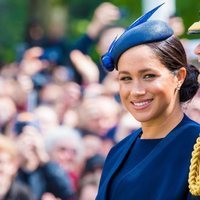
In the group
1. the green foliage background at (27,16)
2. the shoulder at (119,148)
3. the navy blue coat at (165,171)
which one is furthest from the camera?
the green foliage background at (27,16)

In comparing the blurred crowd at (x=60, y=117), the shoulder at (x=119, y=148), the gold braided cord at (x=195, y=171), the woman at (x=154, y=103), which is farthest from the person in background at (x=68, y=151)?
the gold braided cord at (x=195, y=171)

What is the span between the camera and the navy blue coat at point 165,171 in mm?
3207

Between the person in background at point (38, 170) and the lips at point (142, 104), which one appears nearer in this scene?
the lips at point (142, 104)

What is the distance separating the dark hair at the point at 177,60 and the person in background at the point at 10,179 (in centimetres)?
342

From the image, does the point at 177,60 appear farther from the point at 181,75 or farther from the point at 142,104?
the point at 142,104

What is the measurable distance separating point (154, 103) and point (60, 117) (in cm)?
393

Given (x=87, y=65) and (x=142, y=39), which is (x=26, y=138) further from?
(x=142, y=39)

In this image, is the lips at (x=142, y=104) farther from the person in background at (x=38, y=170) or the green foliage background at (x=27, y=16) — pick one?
the green foliage background at (x=27, y=16)

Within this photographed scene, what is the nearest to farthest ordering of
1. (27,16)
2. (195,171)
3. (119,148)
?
(195,171) < (119,148) < (27,16)

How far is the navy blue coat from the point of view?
10.5ft

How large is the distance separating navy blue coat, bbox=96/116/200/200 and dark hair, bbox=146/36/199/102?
0.40 feet

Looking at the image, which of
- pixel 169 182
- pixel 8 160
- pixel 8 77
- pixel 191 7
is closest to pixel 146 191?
pixel 169 182

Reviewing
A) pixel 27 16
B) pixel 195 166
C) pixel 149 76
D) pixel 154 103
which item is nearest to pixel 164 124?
pixel 154 103

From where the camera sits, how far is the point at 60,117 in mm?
7242
